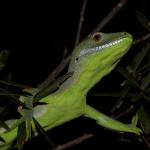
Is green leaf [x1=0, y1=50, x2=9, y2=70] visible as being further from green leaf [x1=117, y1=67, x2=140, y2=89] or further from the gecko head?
green leaf [x1=117, y1=67, x2=140, y2=89]

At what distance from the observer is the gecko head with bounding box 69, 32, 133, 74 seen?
8.70 feet

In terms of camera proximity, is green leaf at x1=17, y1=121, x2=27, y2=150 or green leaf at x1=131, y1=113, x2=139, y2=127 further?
green leaf at x1=131, y1=113, x2=139, y2=127

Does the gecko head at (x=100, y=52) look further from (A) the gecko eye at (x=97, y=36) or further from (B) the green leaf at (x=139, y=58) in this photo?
(B) the green leaf at (x=139, y=58)

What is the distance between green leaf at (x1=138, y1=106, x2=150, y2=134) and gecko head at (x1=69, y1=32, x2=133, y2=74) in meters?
0.32

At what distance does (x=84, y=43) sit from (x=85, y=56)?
0.36 feet

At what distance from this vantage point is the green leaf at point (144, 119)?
2674mm

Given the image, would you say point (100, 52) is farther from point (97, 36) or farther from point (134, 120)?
point (134, 120)

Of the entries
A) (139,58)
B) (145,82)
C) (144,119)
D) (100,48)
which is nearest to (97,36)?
(100,48)

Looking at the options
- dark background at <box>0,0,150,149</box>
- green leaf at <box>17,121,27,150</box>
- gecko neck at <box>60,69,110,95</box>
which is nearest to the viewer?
green leaf at <box>17,121,27,150</box>

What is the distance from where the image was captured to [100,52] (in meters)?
2.72

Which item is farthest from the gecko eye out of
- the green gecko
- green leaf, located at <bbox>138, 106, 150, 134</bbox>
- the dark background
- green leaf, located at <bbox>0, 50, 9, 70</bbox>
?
the dark background

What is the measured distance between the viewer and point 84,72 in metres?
2.78

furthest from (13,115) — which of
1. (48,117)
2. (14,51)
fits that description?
(14,51)

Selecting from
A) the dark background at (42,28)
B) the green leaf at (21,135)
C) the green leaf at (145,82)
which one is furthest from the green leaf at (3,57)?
the dark background at (42,28)
